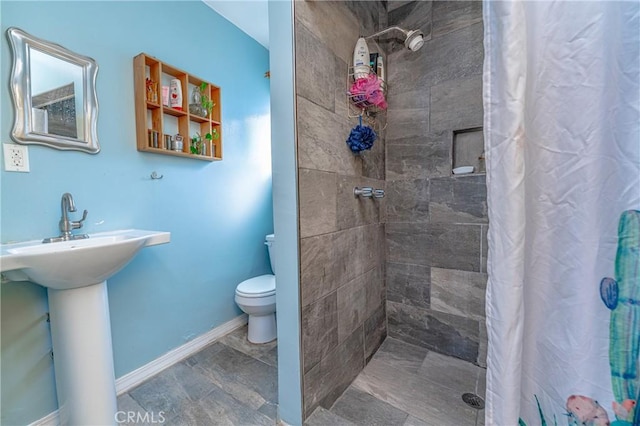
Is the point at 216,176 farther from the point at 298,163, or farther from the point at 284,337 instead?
the point at 284,337

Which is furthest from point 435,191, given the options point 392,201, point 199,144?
point 199,144

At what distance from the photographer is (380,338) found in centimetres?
184

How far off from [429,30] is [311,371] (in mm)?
2176

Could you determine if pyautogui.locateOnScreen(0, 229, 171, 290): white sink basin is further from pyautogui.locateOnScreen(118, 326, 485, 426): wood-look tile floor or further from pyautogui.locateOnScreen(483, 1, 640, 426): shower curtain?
pyautogui.locateOnScreen(483, 1, 640, 426): shower curtain

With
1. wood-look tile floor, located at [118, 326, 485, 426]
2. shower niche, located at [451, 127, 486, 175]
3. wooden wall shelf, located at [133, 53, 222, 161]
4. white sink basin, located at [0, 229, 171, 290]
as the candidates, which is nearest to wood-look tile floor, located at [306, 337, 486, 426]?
wood-look tile floor, located at [118, 326, 485, 426]

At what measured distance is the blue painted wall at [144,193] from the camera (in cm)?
110

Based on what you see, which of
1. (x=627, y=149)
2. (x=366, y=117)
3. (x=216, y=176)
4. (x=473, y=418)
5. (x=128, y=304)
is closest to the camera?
(x=627, y=149)

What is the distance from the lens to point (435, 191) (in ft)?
5.57

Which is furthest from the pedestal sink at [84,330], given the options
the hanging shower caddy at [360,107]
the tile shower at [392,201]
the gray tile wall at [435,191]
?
the gray tile wall at [435,191]

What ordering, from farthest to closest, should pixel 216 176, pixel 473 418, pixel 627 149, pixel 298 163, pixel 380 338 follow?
pixel 216 176
pixel 380 338
pixel 473 418
pixel 298 163
pixel 627 149

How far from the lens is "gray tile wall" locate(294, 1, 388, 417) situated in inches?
44.6

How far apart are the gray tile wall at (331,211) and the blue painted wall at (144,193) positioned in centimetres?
106

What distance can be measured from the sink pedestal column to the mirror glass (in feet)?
2.29

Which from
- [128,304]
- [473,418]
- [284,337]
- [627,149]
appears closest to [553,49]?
[627,149]
